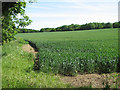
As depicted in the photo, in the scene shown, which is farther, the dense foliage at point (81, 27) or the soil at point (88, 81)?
the dense foliage at point (81, 27)

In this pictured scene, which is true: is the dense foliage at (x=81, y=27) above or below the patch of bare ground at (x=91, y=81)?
above

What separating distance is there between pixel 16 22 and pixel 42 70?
12.9 ft

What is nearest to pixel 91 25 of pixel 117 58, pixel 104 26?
pixel 104 26

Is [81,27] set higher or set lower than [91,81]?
higher

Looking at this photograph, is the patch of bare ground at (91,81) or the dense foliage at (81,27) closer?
the patch of bare ground at (91,81)

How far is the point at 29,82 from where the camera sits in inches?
258

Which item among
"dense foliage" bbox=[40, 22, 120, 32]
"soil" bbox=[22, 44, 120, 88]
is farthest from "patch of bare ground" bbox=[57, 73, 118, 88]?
"dense foliage" bbox=[40, 22, 120, 32]

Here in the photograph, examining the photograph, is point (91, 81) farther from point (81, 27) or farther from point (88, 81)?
point (81, 27)

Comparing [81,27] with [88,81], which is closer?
[88,81]

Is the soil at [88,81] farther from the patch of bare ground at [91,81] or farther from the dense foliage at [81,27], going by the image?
the dense foliage at [81,27]

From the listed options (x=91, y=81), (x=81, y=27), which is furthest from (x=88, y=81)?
(x=81, y=27)

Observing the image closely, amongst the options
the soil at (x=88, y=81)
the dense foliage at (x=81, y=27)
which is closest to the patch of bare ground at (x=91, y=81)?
the soil at (x=88, y=81)

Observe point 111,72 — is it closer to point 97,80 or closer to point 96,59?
point 96,59

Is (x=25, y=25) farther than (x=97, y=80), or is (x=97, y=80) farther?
(x=25, y=25)
